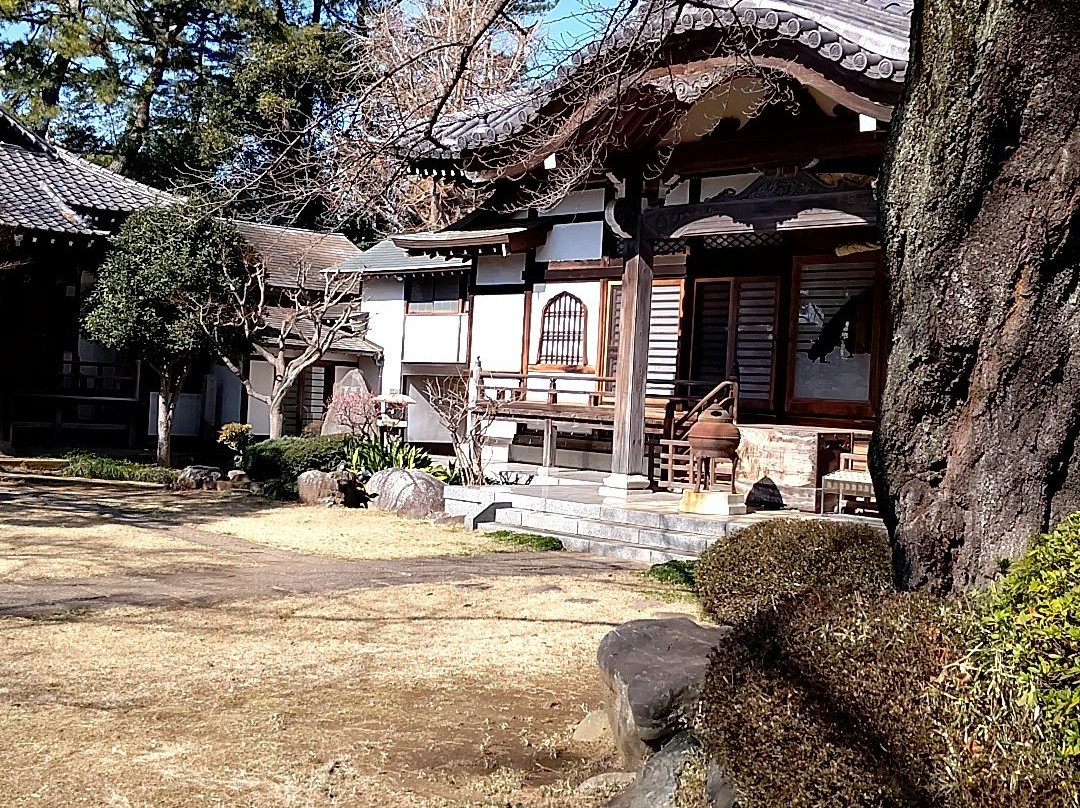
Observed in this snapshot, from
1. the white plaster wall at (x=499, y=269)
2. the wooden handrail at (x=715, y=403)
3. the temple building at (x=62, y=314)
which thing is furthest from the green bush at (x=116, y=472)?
the wooden handrail at (x=715, y=403)

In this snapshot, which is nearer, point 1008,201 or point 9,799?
point 1008,201

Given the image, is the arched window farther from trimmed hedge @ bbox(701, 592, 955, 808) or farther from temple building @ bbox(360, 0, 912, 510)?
trimmed hedge @ bbox(701, 592, 955, 808)

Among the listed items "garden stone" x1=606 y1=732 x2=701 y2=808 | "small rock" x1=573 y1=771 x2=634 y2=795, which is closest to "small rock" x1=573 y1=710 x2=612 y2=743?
"small rock" x1=573 y1=771 x2=634 y2=795

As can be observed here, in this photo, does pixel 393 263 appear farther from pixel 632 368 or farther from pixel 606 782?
pixel 606 782

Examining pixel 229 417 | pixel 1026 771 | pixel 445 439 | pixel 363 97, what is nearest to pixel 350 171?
pixel 363 97

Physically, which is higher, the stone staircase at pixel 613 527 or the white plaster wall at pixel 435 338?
the white plaster wall at pixel 435 338

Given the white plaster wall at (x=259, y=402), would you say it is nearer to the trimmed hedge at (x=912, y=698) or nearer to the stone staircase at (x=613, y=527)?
the stone staircase at (x=613, y=527)

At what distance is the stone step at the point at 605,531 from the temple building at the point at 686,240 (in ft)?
2.65

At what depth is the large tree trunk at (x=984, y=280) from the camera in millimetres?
3307

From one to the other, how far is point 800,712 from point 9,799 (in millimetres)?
3011

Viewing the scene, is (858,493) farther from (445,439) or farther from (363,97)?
(445,439)

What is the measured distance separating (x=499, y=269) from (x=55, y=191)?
33.0ft

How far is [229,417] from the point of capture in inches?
965

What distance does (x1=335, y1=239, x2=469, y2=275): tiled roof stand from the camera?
20703 millimetres
